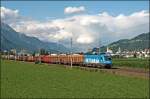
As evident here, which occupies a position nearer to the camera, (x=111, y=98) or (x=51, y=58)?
(x=111, y=98)

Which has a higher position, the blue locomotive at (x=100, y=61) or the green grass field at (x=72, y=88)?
the blue locomotive at (x=100, y=61)

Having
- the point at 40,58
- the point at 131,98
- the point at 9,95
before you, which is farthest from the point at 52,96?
the point at 40,58

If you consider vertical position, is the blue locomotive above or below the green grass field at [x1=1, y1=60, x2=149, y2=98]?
above

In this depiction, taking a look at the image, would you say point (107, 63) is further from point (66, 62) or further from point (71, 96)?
point (71, 96)

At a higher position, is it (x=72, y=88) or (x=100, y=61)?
(x=100, y=61)

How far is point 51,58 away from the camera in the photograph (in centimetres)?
12625

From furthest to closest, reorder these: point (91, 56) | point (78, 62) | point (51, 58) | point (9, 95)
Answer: point (51, 58)
point (78, 62)
point (91, 56)
point (9, 95)

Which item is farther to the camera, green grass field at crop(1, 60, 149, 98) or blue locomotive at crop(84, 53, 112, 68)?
blue locomotive at crop(84, 53, 112, 68)

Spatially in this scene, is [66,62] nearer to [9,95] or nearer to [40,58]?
[40,58]

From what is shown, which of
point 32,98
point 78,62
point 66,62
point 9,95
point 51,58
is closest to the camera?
point 32,98

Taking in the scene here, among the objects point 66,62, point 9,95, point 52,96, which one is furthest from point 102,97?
point 66,62

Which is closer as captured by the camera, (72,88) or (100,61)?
(72,88)

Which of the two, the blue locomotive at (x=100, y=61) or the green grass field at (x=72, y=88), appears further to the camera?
the blue locomotive at (x=100, y=61)

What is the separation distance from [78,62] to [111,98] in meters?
76.7
